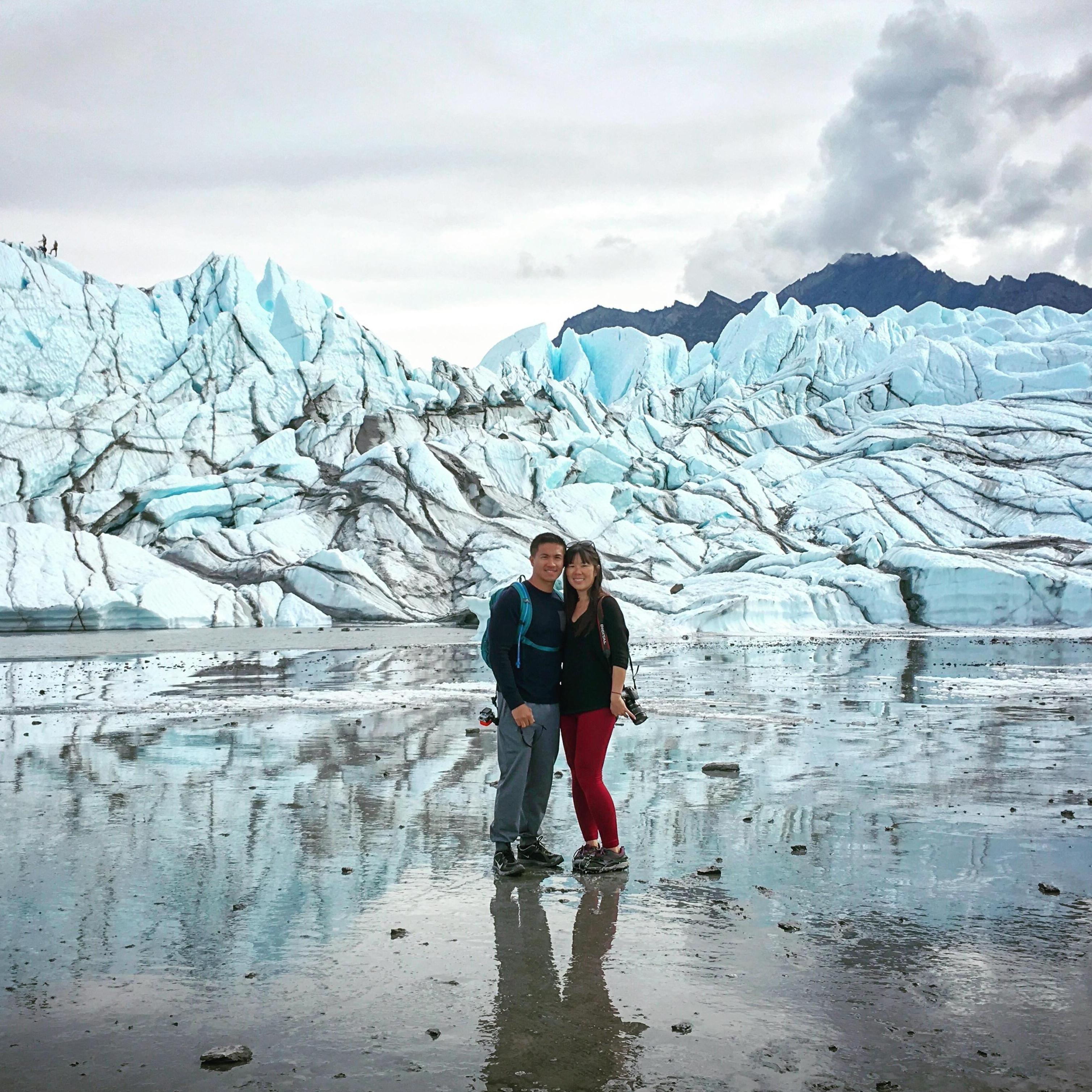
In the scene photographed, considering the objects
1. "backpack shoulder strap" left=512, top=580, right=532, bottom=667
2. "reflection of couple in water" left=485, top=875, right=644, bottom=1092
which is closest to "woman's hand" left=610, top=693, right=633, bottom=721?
"backpack shoulder strap" left=512, top=580, right=532, bottom=667

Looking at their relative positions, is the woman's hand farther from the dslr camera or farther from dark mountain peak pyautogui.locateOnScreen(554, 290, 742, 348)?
dark mountain peak pyautogui.locateOnScreen(554, 290, 742, 348)

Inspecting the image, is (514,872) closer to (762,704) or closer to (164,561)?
(762,704)

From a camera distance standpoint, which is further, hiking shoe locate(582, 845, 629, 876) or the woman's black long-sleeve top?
the woman's black long-sleeve top

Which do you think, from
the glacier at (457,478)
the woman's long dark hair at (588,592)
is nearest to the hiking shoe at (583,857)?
the woman's long dark hair at (588,592)

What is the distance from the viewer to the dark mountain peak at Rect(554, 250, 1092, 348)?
11744cm

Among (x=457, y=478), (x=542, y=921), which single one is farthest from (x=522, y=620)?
(x=457, y=478)

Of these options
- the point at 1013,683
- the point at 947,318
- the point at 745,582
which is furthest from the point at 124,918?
the point at 947,318

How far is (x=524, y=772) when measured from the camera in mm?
5574

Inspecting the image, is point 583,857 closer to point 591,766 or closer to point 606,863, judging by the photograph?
point 606,863

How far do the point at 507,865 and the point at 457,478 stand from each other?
40355 mm

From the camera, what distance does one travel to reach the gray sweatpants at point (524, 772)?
18.1 ft

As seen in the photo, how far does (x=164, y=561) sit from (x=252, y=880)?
103ft

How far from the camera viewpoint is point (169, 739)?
9695 millimetres

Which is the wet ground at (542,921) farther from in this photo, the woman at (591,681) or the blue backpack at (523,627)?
the blue backpack at (523,627)
